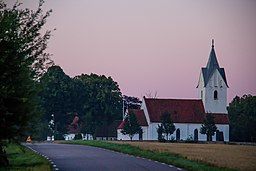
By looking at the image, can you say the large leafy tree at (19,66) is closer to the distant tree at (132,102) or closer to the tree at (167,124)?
the tree at (167,124)

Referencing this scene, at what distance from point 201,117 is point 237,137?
7.95 meters

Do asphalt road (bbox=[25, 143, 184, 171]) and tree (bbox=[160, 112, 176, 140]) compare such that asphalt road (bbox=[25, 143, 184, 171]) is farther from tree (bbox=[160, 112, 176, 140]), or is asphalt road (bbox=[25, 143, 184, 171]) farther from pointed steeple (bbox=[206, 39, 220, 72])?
pointed steeple (bbox=[206, 39, 220, 72])

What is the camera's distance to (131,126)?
313 ft

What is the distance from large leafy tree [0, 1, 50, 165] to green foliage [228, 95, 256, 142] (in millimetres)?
80959

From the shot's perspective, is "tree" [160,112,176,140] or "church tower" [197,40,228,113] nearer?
"tree" [160,112,176,140]

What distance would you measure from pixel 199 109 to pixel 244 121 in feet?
40.5

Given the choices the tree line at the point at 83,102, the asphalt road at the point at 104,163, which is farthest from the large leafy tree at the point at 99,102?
the asphalt road at the point at 104,163

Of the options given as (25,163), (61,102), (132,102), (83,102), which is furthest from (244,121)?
(25,163)

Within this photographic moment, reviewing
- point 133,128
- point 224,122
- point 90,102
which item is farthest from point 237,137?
point 90,102

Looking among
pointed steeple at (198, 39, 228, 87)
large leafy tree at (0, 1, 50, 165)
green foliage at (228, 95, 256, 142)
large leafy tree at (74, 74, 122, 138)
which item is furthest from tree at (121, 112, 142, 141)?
large leafy tree at (0, 1, 50, 165)

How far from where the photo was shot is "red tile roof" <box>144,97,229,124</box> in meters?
106

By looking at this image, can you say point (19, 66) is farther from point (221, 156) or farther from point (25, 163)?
point (221, 156)

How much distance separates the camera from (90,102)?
10156 cm

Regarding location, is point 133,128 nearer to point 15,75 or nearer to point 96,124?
point 96,124
